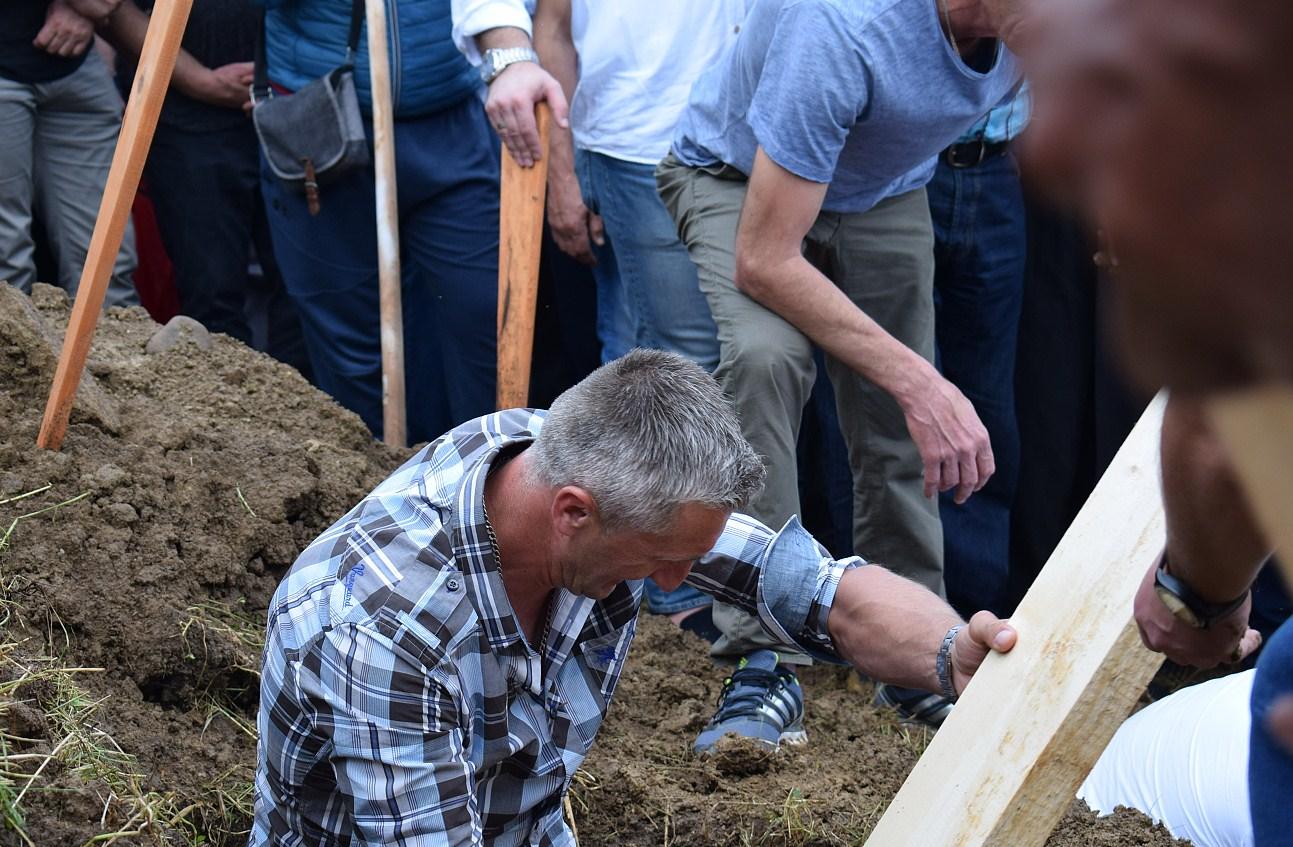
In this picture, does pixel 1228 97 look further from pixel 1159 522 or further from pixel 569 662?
pixel 569 662

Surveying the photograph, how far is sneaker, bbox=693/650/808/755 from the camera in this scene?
323 cm

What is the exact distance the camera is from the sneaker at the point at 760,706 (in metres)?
3.23

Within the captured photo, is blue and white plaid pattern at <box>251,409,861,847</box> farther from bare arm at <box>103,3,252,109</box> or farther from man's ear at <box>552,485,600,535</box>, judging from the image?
bare arm at <box>103,3,252,109</box>

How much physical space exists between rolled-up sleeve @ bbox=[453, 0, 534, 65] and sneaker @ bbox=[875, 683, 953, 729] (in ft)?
6.42

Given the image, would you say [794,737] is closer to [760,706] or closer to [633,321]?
[760,706]

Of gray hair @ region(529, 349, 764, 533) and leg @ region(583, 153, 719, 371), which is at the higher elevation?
gray hair @ region(529, 349, 764, 533)

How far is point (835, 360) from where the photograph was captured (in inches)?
139

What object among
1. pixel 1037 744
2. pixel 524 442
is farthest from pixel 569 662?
pixel 1037 744

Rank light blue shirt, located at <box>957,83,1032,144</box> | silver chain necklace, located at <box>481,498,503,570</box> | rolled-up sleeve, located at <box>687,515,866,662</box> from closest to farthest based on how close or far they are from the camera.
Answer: silver chain necklace, located at <box>481,498,503,570</box> < rolled-up sleeve, located at <box>687,515,866,662</box> < light blue shirt, located at <box>957,83,1032,144</box>

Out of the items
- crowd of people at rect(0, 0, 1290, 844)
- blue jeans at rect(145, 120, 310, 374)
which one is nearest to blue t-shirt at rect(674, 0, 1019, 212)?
crowd of people at rect(0, 0, 1290, 844)

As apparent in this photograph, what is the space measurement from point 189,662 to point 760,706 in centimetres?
128

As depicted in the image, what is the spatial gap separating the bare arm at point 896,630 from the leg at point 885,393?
1157mm

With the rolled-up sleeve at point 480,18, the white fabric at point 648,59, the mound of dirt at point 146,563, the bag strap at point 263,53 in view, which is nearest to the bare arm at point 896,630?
the mound of dirt at point 146,563

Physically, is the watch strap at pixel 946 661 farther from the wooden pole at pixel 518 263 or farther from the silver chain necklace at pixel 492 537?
the wooden pole at pixel 518 263
